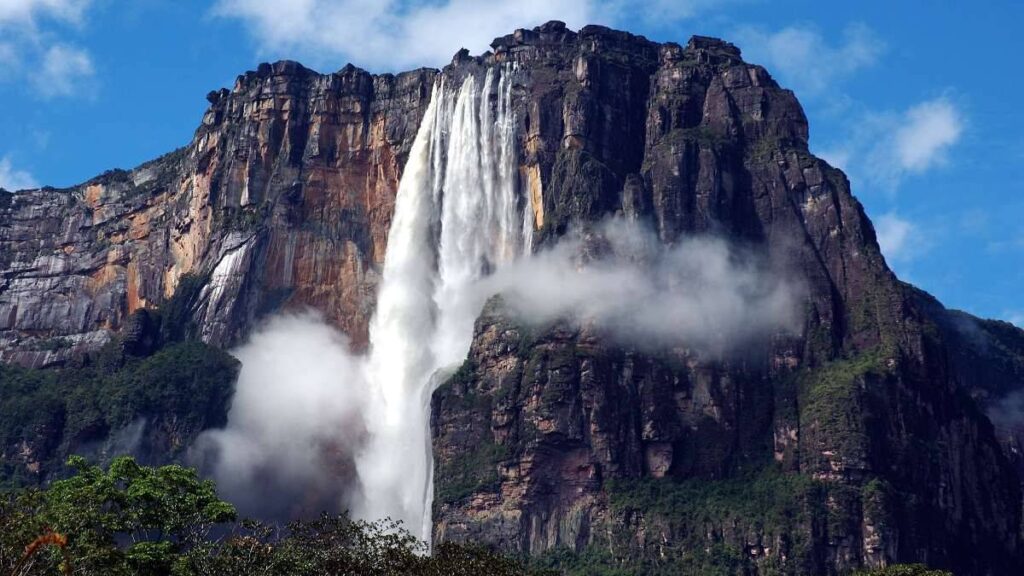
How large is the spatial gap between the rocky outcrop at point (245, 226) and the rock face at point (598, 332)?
0.80ft

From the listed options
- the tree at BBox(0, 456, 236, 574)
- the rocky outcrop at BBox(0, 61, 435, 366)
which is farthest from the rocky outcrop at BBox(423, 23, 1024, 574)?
the tree at BBox(0, 456, 236, 574)

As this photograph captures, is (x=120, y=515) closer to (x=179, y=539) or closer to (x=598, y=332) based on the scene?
(x=179, y=539)

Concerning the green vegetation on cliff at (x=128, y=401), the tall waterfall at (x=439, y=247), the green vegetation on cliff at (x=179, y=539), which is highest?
the tall waterfall at (x=439, y=247)

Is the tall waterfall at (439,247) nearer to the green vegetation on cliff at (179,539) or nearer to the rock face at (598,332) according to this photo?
the rock face at (598,332)

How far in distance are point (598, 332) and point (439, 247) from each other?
2570 cm

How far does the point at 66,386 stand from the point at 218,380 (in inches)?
682

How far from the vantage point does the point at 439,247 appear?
174250 mm

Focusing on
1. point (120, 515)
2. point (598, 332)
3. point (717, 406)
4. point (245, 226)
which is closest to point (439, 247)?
point (245, 226)

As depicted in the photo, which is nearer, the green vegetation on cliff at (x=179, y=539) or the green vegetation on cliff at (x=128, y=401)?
the green vegetation on cliff at (x=179, y=539)

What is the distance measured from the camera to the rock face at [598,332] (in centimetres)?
14738

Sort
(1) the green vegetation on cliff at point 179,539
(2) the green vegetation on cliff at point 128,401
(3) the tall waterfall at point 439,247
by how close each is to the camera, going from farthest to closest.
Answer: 1. (3) the tall waterfall at point 439,247
2. (2) the green vegetation on cliff at point 128,401
3. (1) the green vegetation on cliff at point 179,539

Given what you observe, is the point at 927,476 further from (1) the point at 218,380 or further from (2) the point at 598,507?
(1) the point at 218,380

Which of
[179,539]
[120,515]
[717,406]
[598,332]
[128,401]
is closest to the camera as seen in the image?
[120,515]

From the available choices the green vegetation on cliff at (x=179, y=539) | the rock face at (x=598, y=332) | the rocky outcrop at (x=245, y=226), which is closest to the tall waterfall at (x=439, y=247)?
the rock face at (x=598, y=332)
